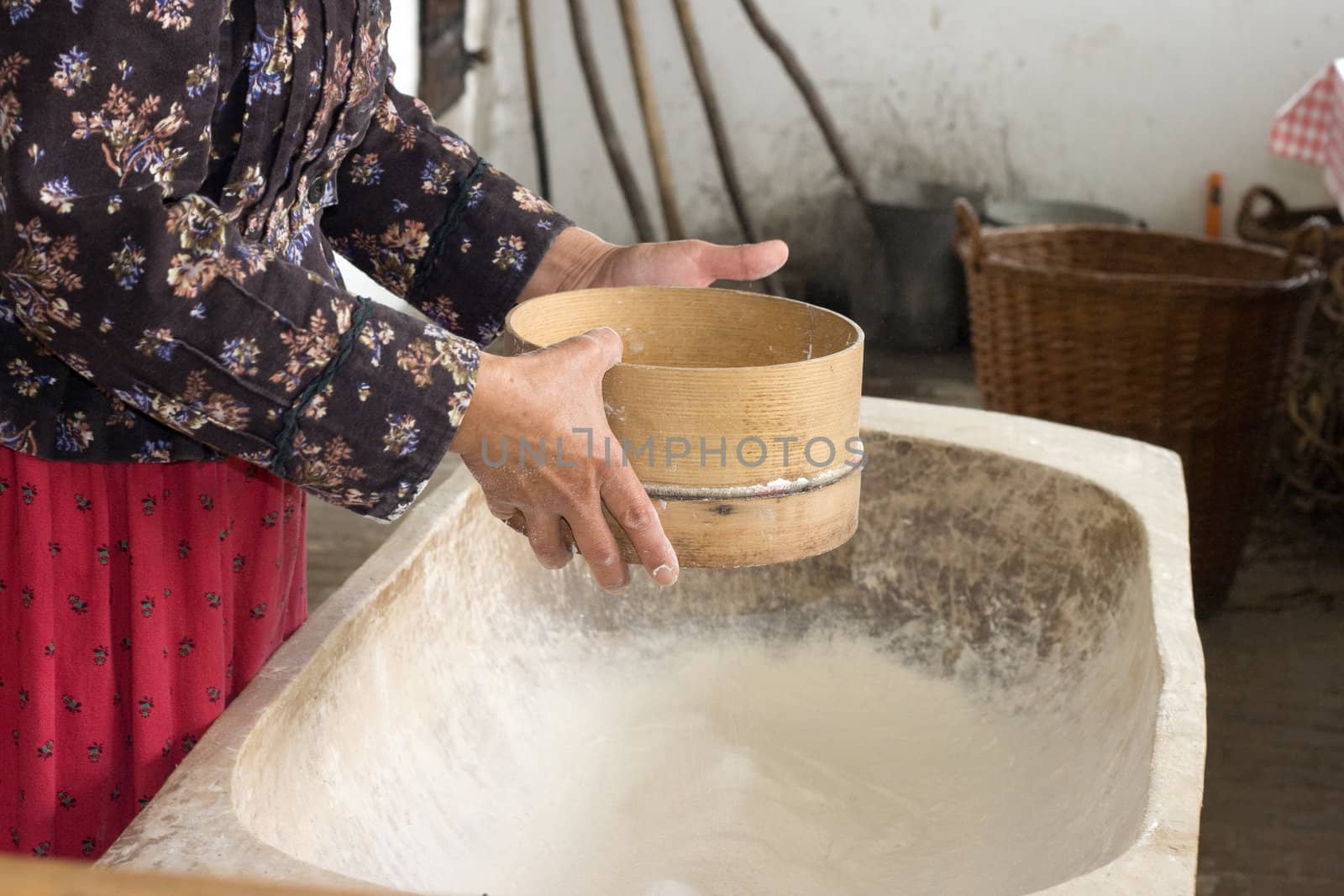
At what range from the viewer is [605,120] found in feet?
14.0

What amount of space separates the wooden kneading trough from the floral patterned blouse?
0.53ft

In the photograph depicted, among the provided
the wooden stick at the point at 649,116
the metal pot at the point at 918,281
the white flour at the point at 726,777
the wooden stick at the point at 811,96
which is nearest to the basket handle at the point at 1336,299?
the metal pot at the point at 918,281

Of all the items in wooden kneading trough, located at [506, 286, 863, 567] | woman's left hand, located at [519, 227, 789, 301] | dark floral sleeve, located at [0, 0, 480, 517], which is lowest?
wooden kneading trough, located at [506, 286, 863, 567]

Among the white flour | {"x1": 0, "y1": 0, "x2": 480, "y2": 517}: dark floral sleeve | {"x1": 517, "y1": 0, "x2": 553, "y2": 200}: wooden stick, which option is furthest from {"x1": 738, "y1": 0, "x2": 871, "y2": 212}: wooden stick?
{"x1": 0, "y1": 0, "x2": 480, "y2": 517}: dark floral sleeve

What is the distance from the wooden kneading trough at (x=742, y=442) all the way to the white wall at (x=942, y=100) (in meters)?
3.73

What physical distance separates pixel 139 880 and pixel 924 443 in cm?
140

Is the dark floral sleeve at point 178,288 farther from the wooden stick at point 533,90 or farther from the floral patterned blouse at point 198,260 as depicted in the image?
the wooden stick at point 533,90

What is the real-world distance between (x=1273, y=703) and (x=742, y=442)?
201 cm

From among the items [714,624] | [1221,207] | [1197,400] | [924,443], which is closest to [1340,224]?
[1221,207]

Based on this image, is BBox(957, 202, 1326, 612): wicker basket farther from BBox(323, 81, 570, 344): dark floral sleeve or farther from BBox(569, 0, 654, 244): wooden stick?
BBox(569, 0, 654, 244): wooden stick

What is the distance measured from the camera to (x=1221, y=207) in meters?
4.61

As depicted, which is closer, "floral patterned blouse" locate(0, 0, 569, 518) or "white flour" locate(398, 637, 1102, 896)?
"floral patterned blouse" locate(0, 0, 569, 518)

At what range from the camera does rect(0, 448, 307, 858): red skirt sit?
1022 millimetres

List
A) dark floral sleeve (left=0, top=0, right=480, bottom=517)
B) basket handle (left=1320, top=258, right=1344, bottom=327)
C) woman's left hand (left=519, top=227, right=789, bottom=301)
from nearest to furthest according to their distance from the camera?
dark floral sleeve (left=0, top=0, right=480, bottom=517), woman's left hand (left=519, top=227, right=789, bottom=301), basket handle (left=1320, top=258, right=1344, bottom=327)
